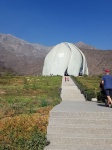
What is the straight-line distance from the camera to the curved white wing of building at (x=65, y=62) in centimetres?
5501

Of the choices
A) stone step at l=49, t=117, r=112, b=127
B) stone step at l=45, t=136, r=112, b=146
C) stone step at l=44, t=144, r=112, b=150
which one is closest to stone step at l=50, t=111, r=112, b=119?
stone step at l=49, t=117, r=112, b=127

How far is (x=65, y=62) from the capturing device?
55.6m

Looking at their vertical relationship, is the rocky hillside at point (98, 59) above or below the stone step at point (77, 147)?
above

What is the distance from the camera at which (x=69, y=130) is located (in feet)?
27.3

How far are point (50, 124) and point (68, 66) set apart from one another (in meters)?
46.5

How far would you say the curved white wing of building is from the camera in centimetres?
5501

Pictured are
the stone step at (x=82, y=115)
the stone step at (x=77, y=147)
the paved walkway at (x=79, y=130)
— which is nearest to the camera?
the stone step at (x=77, y=147)

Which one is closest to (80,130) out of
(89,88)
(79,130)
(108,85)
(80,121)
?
(79,130)

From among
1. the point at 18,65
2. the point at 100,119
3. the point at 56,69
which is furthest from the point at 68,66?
the point at 18,65

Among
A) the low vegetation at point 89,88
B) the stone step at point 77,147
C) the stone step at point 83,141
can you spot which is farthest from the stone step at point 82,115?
the low vegetation at point 89,88

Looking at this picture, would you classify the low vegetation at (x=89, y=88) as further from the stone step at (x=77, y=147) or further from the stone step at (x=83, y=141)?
the stone step at (x=77, y=147)

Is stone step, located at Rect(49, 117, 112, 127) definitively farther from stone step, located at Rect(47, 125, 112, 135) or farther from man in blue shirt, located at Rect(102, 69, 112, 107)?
man in blue shirt, located at Rect(102, 69, 112, 107)

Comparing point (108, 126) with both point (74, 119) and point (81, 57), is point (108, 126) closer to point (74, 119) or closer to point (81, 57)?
point (74, 119)

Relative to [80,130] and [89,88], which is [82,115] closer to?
[80,130]
